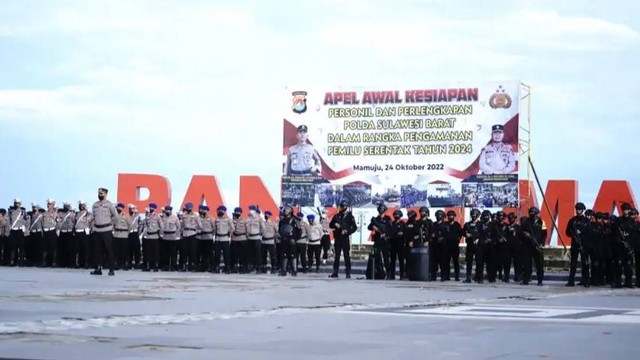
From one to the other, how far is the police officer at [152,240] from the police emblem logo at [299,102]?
8218mm

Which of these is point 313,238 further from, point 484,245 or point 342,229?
point 484,245

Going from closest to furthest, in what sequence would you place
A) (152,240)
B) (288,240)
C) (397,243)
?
(397,243), (288,240), (152,240)

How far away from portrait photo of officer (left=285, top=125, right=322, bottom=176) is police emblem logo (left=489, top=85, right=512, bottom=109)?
6.36 meters

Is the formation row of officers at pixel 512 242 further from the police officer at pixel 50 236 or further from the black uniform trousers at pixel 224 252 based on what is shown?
the police officer at pixel 50 236

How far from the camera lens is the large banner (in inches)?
1515

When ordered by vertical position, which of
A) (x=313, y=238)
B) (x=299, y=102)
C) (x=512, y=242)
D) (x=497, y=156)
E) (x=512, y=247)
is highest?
(x=299, y=102)

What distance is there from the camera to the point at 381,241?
2931cm

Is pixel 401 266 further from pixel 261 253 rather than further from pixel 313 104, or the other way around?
pixel 313 104

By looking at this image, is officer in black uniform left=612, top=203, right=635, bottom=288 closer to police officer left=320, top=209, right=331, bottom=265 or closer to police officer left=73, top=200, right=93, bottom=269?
police officer left=320, top=209, right=331, bottom=265

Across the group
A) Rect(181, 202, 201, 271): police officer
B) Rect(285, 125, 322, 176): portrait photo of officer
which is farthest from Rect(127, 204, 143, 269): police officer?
Rect(285, 125, 322, 176): portrait photo of officer

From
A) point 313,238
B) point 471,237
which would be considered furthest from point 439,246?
point 313,238

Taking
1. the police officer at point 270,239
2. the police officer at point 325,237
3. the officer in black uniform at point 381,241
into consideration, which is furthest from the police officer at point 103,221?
the police officer at point 325,237

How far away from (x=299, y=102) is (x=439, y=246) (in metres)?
12.7

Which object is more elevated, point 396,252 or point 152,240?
point 152,240
